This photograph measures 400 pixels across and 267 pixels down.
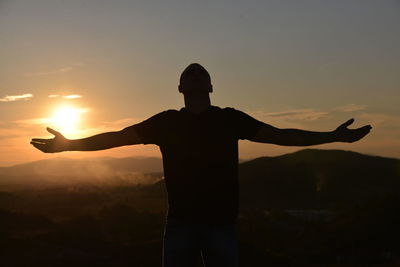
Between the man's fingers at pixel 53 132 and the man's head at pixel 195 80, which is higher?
the man's head at pixel 195 80

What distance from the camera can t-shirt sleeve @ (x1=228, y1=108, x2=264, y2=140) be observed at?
4578mm

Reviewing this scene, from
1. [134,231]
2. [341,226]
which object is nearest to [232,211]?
[134,231]

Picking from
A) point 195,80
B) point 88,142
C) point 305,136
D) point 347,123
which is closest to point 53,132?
point 88,142

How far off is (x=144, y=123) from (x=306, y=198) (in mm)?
80044

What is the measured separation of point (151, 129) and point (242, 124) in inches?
31.0

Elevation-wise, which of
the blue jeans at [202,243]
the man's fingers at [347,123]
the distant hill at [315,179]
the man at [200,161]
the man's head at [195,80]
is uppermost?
the man's head at [195,80]

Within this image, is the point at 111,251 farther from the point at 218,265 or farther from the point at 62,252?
the point at 218,265

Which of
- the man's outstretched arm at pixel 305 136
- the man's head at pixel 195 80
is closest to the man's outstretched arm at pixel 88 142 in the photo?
the man's head at pixel 195 80

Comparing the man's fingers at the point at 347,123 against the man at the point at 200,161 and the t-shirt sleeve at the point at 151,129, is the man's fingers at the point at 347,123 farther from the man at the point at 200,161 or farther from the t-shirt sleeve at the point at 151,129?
the t-shirt sleeve at the point at 151,129

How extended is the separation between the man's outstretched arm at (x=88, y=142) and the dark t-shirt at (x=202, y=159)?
24 cm

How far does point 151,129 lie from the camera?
15.2ft

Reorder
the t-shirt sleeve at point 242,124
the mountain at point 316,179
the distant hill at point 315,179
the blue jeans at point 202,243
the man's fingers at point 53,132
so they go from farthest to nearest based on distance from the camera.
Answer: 1. the mountain at point 316,179
2. the distant hill at point 315,179
3. the man's fingers at point 53,132
4. the t-shirt sleeve at point 242,124
5. the blue jeans at point 202,243

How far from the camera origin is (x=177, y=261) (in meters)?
4.41

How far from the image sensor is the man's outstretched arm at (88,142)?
15.5 ft
